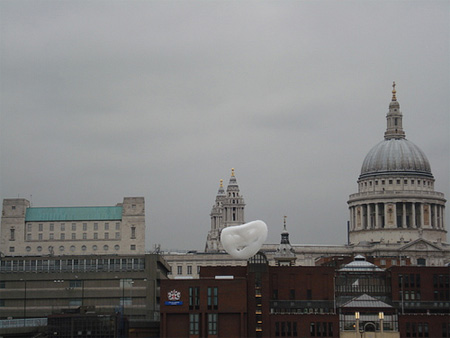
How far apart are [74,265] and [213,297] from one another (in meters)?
32.0

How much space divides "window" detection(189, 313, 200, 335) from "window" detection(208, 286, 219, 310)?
2051 mm

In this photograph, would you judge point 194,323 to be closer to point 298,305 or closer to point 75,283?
point 298,305

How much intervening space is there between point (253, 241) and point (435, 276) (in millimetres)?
27039

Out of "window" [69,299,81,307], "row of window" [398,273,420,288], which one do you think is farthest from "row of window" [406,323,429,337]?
"window" [69,299,81,307]

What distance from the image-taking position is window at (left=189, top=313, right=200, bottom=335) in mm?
140125

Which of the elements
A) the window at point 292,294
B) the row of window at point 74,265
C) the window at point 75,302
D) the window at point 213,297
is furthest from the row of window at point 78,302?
the window at point 292,294

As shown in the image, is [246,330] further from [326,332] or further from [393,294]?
[393,294]

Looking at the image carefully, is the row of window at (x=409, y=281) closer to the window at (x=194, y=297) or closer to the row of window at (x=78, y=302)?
the window at (x=194, y=297)

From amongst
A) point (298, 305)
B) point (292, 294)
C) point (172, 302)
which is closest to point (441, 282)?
point (298, 305)

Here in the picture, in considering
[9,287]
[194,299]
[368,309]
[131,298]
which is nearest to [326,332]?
[368,309]

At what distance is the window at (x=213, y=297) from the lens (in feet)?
462

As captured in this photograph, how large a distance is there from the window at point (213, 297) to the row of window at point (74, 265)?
25261 millimetres

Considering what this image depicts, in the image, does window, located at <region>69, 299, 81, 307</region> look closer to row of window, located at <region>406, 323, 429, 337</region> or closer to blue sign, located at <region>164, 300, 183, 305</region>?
blue sign, located at <region>164, 300, 183, 305</region>

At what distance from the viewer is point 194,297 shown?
141 m
